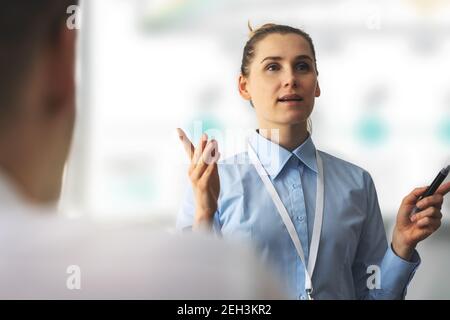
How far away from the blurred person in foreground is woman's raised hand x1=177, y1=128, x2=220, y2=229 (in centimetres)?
61

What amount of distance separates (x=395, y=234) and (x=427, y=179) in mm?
135

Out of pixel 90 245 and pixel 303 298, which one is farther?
pixel 303 298

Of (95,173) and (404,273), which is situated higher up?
(95,173)

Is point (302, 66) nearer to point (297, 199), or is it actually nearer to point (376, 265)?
point (297, 199)

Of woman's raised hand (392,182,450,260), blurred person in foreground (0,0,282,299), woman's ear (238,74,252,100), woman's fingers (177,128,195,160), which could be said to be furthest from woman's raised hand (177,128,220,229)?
blurred person in foreground (0,0,282,299)

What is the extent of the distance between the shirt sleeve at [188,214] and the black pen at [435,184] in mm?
408

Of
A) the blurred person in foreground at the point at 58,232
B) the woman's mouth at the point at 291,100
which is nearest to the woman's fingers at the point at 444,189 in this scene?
the woman's mouth at the point at 291,100

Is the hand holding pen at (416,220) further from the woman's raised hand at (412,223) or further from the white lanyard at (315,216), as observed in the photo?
the white lanyard at (315,216)

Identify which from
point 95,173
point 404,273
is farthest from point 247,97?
point 404,273

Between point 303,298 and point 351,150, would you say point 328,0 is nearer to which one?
point 351,150

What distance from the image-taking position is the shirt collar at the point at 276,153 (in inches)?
58.4

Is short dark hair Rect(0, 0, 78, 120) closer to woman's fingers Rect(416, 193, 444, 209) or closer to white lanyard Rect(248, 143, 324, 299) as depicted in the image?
white lanyard Rect(248, 143, 324, 299)

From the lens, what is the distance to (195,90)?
1503 mm

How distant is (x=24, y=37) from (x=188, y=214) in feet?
2.14
